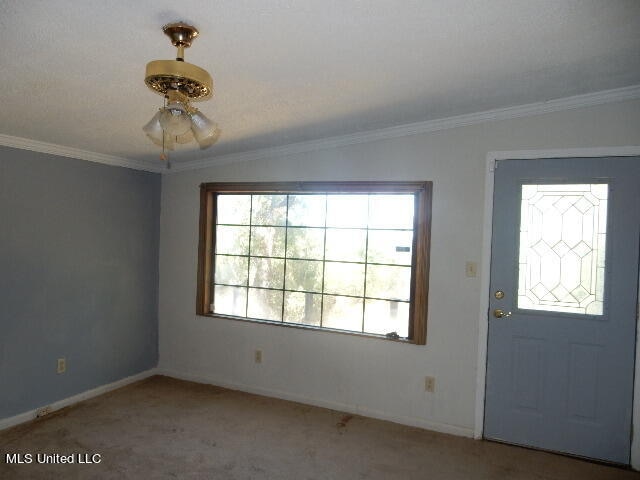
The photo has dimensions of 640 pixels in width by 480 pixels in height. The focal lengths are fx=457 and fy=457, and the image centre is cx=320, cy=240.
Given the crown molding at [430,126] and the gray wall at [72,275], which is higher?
the crown molding at [430,126]

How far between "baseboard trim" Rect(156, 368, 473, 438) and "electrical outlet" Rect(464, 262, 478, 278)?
109 cm

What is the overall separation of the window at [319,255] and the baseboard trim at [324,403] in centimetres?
58

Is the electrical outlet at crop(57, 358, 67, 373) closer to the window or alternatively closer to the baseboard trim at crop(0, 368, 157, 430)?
the baseboard trim at crop(0, 368, 157, 430)

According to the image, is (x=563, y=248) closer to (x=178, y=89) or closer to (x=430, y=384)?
(x=430, y=384)

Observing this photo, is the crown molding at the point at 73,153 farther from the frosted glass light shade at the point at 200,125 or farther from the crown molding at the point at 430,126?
the frosted glass light shade at the point at 200,125

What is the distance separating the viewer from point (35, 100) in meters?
2.41

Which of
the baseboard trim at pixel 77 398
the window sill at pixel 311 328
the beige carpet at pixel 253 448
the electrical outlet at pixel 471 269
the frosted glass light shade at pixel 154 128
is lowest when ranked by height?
the beige carpet at pixel 253 448

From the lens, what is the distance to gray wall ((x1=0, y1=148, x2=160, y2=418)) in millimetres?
3176

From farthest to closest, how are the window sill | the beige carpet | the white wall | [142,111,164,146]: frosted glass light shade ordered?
the window sill, the white wall, the beige carpet, [142,111,164,146]: frosted glass light shade

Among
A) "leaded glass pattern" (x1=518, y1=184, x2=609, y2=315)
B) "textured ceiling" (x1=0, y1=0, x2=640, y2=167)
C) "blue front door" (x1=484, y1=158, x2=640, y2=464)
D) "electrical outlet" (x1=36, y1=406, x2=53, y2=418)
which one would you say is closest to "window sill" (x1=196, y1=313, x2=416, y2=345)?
"blue front door" (x1=484, y1=158, x2=640, y2=464)

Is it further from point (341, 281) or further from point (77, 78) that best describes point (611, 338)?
point (77, 78)

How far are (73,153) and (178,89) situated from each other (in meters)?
2.43

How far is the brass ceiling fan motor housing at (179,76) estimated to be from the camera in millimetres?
1460

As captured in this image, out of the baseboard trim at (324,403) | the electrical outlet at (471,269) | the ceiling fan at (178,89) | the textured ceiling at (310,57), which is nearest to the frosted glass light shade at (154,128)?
the ceiling fan at (178,89)
